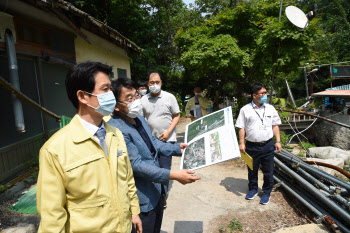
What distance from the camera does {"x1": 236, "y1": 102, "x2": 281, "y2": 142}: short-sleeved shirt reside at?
364 centimetres

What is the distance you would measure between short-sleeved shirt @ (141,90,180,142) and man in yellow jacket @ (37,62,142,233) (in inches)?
74.5

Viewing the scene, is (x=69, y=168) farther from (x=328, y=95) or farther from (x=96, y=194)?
(x=328, y=95)

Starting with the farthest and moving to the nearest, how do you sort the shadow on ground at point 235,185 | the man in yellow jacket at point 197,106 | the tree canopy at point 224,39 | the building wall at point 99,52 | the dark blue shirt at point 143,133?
the tree canopy at point 224,39 < the man in yellow jacket at point 197,106 < the building wall at point 99,52 < the shadow on ground at point 235,185 < the dark blue shirt at point 143,133

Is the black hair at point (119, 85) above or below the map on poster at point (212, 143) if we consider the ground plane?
above

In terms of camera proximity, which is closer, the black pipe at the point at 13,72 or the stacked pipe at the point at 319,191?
the stacked pipe at the point at 319,191

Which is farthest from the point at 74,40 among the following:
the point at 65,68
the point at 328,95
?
the point at 328,95

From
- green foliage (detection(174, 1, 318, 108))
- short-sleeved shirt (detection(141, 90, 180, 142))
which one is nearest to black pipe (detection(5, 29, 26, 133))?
short-sleeved shirt (detection(141, 90, 180, 142))

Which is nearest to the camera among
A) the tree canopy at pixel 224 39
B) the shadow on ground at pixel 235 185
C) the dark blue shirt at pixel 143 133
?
the dark blue shirt at pixel 143 133

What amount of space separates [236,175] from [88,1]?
879cm

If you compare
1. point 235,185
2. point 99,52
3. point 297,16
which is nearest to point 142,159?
point 235,185

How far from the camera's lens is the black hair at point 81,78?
4.48 ft

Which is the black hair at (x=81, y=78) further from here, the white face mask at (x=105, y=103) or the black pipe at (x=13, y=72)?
the black pipe at (x=13, y=72)

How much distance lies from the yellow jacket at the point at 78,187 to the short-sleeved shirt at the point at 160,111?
2038mm

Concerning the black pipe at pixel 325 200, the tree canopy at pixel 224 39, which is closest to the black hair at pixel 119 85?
the black pipe at pixel 325 200
